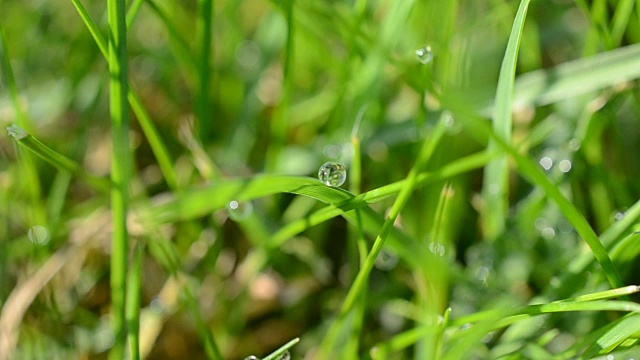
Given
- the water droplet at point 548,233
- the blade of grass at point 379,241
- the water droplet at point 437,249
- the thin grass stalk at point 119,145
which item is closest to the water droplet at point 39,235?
the thin grass stalk at point 119,145

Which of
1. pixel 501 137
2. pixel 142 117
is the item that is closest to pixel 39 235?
pixel 142 117

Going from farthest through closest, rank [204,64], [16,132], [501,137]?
1. [204,64]
2. [501,137]
3. [16,132]

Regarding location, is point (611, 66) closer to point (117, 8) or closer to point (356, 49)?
point (356, 49)

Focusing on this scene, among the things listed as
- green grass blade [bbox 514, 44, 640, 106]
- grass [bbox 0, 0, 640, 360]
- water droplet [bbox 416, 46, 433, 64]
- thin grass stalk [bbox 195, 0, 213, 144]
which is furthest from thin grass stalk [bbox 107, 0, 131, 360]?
green grass blade [bbox 514, 44, 640, 106]

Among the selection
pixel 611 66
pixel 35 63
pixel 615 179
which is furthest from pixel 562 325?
pixel 35 63

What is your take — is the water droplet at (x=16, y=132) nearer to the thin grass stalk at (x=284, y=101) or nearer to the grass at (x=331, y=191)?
the grass at (x=331, y=191)

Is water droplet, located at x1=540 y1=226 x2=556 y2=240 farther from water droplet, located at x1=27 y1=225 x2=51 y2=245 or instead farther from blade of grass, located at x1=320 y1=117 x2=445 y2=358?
water droplet, located at x1=27 y1=225 x2=51 y2=245

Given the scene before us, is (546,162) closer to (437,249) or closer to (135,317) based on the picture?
(437,249)
